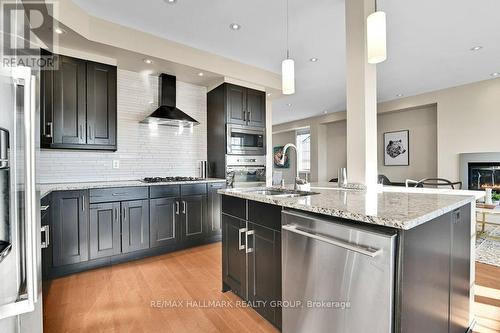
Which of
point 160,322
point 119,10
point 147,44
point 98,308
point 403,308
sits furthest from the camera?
point 147,44

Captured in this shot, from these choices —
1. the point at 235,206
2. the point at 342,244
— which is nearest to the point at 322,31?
the point at 235,206

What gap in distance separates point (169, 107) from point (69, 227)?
1.99 m

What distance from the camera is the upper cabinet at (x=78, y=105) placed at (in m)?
2.78

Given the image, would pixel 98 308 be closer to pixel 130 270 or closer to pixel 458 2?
pixel 130 270

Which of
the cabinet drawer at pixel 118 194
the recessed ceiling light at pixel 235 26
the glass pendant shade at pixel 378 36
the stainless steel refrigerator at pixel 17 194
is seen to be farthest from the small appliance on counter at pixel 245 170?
the stainless steel refrigerator at pixel 17 194

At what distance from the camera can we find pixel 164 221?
10.5ft

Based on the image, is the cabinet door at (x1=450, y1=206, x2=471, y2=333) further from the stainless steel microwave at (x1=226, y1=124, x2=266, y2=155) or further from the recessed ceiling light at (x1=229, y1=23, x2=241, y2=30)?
the stainless steel microwave at (x1=226, y1=124, x2=266, y2=155)

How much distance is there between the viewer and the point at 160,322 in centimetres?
181

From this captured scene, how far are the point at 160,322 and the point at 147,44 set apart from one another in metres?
2.99

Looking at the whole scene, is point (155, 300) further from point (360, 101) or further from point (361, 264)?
point (360, 101)

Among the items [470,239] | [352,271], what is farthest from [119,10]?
[470,239]

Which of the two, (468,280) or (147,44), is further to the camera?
(147,44)

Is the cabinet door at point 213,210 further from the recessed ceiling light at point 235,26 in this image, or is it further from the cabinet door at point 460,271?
the cabinet door at point 460,271

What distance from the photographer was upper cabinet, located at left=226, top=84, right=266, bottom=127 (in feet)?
12.8
